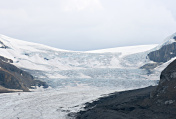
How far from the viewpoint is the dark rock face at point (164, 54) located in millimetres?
110856

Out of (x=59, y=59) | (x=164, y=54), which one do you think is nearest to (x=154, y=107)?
(x=164, y=54)

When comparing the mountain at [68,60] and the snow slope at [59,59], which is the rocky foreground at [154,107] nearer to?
the mountain at [68,60]

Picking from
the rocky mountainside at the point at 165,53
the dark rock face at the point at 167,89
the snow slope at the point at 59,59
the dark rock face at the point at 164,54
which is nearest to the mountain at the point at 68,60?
the snow slope at the point at 59,59

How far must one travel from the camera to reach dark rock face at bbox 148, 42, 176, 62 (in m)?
111

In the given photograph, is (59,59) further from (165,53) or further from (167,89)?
(167,89)

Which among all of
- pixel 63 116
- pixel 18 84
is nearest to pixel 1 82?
pixel 18 84

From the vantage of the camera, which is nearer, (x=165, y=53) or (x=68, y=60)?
(x=165, y=53)

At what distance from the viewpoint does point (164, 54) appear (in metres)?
113

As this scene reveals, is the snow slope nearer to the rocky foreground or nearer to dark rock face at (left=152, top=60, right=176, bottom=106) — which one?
dark rock face at (left=152, top=60, right=176, bottom=106)


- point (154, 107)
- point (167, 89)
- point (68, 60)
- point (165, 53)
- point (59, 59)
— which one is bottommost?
point (154, 107)

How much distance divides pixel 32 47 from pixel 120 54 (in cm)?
4142

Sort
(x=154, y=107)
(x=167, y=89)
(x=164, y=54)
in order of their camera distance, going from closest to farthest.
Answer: (x=154, y=107)
(x=167, y=89)
(x=164, y=54)

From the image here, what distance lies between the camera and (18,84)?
64812mm

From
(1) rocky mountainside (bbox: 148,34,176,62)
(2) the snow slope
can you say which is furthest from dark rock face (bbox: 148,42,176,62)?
(2) the snow slope
